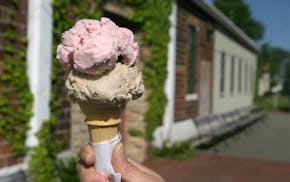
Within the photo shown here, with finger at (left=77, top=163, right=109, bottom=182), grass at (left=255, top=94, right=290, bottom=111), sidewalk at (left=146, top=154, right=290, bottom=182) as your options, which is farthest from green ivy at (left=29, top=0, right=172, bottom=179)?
grass at (left=255, top=94, right=290, bottom=111)

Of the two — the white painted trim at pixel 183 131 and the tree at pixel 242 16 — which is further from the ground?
the tree at pixel 242 16

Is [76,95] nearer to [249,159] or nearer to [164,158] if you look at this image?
[164,158]

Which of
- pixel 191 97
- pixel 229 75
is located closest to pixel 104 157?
pixel 191 97

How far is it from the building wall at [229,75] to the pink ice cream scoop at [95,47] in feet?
47.7

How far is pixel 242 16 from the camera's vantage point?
48875 millimetres

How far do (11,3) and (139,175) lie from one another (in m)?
3.89

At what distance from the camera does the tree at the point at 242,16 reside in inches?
1582

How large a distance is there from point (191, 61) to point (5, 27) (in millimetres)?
8410

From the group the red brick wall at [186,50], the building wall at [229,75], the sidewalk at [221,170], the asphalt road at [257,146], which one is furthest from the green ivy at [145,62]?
the building wall at [229,75]

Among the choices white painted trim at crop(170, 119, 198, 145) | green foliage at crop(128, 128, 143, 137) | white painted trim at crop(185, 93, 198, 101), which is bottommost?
white painted trim at crop(170, 119, 198, 145)

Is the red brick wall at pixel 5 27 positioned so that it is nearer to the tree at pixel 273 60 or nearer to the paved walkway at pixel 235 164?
the paved walkway at pixel 235 164

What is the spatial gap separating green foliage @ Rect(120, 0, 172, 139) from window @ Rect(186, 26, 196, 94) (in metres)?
2.85

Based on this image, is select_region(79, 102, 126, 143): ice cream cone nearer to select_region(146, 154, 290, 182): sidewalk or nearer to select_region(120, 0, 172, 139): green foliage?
select_region(146, 154, 290, 182): sidewalk

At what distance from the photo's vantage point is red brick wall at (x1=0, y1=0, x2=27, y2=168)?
16.6 ft
